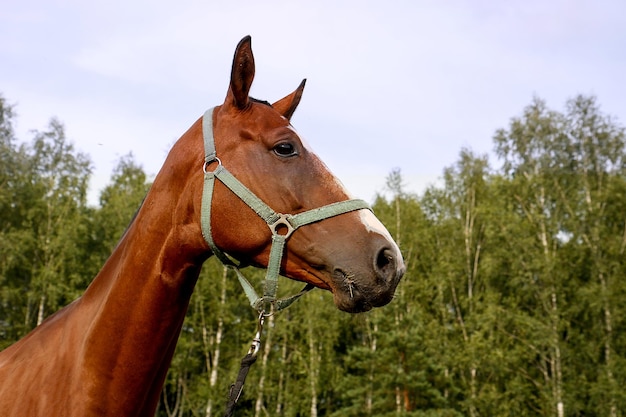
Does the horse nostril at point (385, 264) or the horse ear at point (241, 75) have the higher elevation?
the horse ear at point (241, 75)

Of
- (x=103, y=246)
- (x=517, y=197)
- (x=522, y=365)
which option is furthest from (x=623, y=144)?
(x=103, y=246)

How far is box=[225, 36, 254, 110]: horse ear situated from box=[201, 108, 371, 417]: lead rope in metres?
0.29

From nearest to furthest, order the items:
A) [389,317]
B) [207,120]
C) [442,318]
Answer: [207,120] < [389,317] < [442,318]

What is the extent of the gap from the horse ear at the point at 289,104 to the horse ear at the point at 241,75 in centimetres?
41

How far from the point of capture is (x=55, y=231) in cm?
3409

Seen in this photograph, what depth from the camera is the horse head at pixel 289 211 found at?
2.78 metres

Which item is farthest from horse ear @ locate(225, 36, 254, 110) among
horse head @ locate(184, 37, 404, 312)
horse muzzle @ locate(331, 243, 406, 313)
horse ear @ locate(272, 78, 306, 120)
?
Result: horse muzzle @ locate(331, 243, 406, 313)

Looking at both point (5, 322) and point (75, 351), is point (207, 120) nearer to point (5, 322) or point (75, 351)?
point (75, 351)

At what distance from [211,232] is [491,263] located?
31166mm

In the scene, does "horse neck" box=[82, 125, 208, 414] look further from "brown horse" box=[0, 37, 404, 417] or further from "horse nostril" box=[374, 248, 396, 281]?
"horse nostril" box=[374, 248, 396, 281]

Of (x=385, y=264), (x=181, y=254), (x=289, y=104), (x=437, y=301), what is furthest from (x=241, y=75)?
(x=437, y=301)

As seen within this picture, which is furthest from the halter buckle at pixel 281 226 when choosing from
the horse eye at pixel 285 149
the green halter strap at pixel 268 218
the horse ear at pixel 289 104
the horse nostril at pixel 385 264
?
the horse ear at pixel 289 104

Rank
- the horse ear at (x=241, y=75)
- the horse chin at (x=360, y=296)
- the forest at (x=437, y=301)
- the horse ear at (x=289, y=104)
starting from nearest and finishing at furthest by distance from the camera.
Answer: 1. the horse chin at (x=360, y=296)
2. the horse ear at (x=241, y=75)
3. the horse ear at (x=289, y=104)
4. the forest at (x=437, y=301)

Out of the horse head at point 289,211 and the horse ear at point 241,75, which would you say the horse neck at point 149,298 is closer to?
the horse head at point 289,211
